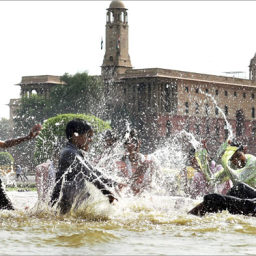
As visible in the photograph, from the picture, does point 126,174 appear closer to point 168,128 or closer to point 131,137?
point 131,137

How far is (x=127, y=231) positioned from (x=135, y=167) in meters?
1.46


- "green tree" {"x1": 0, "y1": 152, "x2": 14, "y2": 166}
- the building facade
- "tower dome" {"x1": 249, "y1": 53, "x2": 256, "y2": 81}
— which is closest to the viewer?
"green tree" {"x1": 0, "y1": 152, "x2": 14, "y2": 166}

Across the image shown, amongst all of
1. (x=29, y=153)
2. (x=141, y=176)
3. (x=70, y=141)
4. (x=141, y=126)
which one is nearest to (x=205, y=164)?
(x=141, y=176)

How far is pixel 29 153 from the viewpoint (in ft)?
207

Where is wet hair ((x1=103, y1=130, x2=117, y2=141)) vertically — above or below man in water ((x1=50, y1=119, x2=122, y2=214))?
above

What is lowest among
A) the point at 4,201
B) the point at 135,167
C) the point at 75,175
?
the point at 4,201

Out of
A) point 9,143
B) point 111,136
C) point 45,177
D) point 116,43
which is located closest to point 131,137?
point 111,136

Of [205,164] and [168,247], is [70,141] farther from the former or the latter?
[205,164]

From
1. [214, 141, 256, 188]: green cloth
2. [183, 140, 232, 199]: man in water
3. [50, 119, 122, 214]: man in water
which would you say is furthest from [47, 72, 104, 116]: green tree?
[50, 119, 122, 214]: man in water

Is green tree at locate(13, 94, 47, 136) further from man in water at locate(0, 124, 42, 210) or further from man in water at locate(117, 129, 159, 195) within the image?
man in water at locate(0, 124, 42, 210)

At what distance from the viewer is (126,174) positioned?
791 centimetres

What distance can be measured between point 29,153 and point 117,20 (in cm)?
2030

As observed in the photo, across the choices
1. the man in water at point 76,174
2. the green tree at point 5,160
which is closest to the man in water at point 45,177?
the man in water at point 76,174

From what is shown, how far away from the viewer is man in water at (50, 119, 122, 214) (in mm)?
6527
